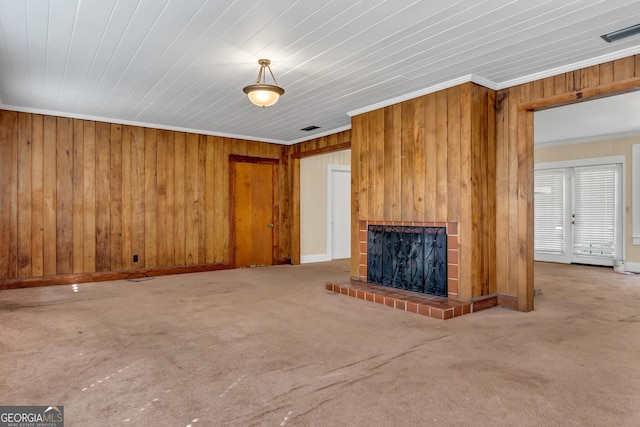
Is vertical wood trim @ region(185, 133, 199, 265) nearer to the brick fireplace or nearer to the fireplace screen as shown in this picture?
the brick fireplace

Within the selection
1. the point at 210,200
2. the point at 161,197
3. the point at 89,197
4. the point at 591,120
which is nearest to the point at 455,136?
the point at 591,120

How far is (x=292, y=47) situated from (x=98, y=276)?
4.66m

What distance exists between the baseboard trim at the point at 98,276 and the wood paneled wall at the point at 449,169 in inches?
136

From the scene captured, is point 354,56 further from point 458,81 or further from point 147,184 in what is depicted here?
point 147,184

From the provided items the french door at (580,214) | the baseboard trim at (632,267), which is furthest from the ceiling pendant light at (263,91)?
the baseboard trim at (632,267)

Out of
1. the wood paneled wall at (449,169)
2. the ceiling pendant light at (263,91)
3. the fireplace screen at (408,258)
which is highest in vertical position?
the ceiling pendant light at (263,91)

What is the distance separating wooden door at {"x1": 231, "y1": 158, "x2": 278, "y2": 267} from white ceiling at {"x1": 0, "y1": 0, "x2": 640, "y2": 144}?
2.34 m

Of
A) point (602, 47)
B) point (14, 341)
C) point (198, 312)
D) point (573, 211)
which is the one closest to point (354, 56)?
point (602, 47)

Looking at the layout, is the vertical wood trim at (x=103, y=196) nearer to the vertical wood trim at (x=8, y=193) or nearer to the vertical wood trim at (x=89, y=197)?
the vertical wood trim at (x=89, y=197)

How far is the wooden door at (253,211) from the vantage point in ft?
24.0

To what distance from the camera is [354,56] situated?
3613mm

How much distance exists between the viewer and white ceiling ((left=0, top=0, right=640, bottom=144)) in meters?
2.78

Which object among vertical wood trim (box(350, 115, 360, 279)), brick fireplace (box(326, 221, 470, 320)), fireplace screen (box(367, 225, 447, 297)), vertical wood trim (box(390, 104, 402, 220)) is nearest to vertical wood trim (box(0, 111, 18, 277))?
A: brick fireplace (box(326, 221, 470, 320))

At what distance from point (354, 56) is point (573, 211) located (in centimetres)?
664
